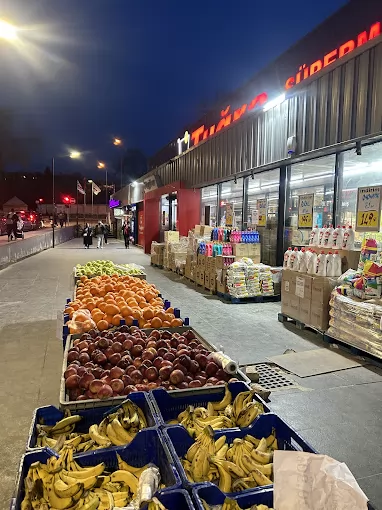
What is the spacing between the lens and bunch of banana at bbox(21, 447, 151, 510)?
5.26 feet

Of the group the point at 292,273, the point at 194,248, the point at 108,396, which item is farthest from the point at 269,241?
the point at 108,396

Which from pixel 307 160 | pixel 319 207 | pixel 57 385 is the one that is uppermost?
pixel 307 160

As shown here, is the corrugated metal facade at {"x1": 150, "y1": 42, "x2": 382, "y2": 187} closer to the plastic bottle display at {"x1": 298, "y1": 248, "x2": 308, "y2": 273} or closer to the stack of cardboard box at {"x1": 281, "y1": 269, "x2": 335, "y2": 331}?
the plastic bottle display at {"x1": 298, "y1": 248, "x2": 308, "y2": 273}

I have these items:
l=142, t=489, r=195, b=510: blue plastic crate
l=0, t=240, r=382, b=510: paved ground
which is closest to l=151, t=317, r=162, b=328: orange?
l=0, t=240, r=382, b=510: paved ground

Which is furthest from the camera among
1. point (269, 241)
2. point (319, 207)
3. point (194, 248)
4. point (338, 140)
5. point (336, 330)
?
point (194, 248)

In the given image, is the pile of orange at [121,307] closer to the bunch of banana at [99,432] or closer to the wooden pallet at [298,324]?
the bunch of banana at [99,432]

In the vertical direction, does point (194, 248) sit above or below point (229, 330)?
above

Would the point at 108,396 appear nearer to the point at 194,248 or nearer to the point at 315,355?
the point at 315,355

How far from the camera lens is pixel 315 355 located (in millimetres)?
5504

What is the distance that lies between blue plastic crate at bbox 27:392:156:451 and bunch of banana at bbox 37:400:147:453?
0.04 metres

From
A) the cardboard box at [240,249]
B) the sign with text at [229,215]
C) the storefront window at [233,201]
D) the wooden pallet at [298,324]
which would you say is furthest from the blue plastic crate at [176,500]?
the sign with text at [229,215]

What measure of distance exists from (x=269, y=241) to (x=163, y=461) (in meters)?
9.39

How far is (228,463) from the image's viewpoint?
5.78ft

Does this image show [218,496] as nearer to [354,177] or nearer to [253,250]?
[354,177]
